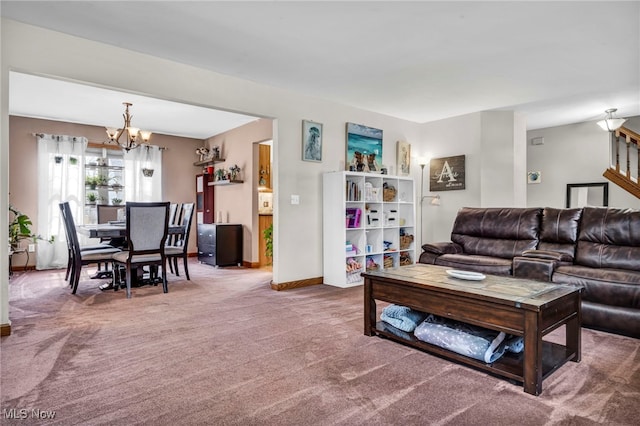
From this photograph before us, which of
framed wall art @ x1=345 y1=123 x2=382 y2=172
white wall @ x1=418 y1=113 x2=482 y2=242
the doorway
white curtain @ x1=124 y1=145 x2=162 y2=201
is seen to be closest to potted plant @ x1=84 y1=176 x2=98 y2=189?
white curtain @ x1=124 y1=145 x2=162 y2=201

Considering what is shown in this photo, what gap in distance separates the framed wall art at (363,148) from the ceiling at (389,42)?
0.66 metres

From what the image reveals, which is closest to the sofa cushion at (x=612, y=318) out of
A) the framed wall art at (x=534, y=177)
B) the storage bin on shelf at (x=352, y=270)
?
the storage bin on shelf at (x=352, y=270)

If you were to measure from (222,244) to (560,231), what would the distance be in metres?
4.89

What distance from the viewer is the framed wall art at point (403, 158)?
19.7ft

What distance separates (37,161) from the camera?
6203mm

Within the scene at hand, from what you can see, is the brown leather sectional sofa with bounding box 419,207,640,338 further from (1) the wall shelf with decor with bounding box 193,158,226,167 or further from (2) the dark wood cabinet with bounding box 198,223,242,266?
(1) the wall shelf with decor with bounding box 193,158,226,167

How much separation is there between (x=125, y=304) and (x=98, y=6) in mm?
2758

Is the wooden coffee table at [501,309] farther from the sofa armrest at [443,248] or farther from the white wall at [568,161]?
the white wall at [568,161]

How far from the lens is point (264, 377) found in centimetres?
217

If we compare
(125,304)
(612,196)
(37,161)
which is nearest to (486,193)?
(612,196)

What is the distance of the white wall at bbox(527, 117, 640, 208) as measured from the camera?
20.2ft

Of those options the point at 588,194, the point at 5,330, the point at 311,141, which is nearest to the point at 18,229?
the point at 5,330

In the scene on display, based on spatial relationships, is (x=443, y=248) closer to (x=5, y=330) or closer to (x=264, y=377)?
(x=264, y=377)

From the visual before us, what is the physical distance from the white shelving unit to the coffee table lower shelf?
2.15 meters
